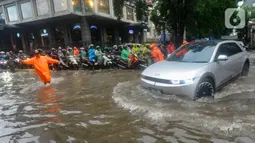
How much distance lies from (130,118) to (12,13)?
80.0 feet

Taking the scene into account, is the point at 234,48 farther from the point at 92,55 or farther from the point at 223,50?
the point at 92,55

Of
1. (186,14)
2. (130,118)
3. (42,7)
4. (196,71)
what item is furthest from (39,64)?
(42,7)

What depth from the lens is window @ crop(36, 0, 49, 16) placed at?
19.5 meters

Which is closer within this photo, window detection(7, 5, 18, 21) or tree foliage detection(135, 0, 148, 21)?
tree foliage detection(135, 0, 148, 21)

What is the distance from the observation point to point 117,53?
11656 millimetres

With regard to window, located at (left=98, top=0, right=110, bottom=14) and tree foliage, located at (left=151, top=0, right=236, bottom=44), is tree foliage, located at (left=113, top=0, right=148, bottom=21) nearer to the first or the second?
tree foliage, located at (left=151, top=0, right=236, bottom=44)

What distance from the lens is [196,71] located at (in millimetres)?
4336

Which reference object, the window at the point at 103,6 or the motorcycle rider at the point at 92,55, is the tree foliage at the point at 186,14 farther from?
the window at the point at 103,6

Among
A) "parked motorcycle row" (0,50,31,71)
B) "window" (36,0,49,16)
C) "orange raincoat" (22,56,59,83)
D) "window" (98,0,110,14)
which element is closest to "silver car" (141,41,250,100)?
"orange raincoat" (22,56,59,83)

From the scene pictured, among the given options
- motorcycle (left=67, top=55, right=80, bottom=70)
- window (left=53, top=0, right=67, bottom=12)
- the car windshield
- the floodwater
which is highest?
window (left=53, top=0, right=67, bottom=12)

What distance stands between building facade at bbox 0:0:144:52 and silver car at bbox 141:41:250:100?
540 inches

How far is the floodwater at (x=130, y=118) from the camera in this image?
3.24m

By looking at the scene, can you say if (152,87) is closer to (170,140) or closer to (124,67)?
(170,140)

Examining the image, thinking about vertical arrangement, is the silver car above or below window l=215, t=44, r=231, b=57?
below
